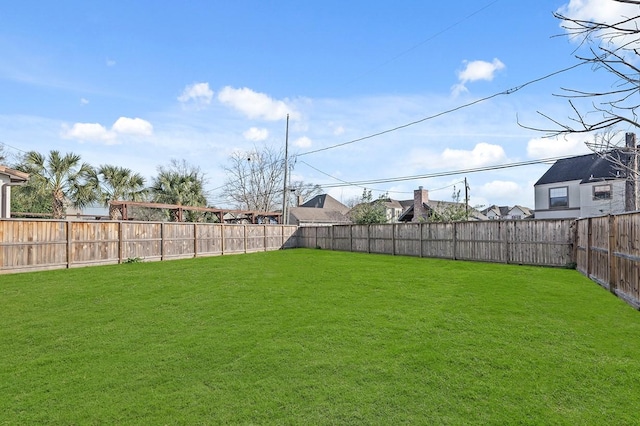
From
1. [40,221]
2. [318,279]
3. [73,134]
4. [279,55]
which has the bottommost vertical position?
[318,279]

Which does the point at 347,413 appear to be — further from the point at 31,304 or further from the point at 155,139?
the point at 155,139

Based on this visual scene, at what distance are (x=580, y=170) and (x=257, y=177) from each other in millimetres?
24569

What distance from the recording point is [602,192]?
18438mm

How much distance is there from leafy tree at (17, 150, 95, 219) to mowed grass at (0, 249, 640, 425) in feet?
38.5

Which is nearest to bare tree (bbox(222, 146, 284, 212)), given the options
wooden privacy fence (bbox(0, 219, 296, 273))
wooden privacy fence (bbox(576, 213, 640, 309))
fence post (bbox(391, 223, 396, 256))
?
wooden privacy fence (bbox(0, 219, 296, 273))

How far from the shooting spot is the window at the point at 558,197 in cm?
2005

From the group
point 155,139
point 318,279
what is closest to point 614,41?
point 318,279

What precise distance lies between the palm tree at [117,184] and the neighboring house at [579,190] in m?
24.3

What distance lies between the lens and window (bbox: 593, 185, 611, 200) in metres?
18.3

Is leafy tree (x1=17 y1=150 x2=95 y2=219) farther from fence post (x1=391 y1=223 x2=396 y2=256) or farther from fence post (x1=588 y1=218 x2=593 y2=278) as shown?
fence post (x1=588 y1=218 x2=593 y2=278)

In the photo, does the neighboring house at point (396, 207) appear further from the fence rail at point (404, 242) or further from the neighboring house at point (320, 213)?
the fence rail at point (404, 242)

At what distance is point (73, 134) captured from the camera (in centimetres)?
1870

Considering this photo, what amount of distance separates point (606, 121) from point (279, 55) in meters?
14.9

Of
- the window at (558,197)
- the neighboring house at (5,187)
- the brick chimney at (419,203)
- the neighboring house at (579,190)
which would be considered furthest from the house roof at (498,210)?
the neighboring house at (5,187)
